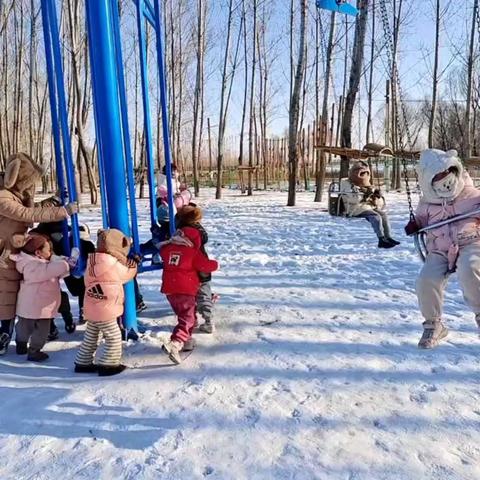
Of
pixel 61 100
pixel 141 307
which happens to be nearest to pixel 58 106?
pixel 61 100

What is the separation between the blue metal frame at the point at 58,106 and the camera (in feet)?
11.7

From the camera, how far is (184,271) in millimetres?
3539

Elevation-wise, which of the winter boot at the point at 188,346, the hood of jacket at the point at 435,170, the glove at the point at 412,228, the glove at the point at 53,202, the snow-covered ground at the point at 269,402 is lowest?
the snow-covered ground at the point at 269,402

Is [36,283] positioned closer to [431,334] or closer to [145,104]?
[145,104]

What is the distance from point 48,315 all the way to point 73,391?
2.30ft

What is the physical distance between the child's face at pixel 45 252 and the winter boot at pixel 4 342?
67cm

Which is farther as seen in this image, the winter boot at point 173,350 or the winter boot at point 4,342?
the winter boot at point 4,342

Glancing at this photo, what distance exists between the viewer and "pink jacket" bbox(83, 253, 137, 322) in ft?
10.5

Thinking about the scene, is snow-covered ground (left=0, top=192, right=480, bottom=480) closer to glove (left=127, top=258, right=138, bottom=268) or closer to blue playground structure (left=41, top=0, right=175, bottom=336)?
glove (left=127, top=258, right=138, bottom=268)

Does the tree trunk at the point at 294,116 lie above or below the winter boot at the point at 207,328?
above

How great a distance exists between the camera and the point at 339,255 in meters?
6.87

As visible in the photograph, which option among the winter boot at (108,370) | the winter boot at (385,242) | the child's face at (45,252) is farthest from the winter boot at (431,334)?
the winter boot at (385,242)

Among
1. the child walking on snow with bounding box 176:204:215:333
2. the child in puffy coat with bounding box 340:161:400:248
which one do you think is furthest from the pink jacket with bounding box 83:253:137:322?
the child in puffy coat with bounding box 340:161:400:248

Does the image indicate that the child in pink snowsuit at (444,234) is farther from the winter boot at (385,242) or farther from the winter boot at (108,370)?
the winter boot at (385,242)
